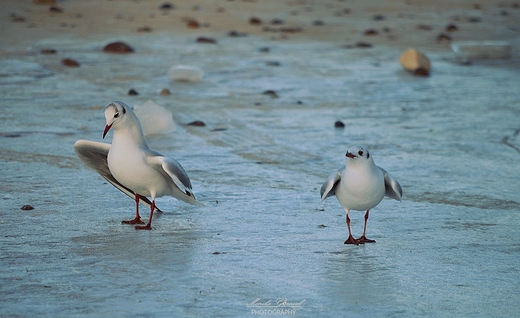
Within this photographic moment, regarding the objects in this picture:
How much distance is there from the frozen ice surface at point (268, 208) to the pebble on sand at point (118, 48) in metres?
1.75

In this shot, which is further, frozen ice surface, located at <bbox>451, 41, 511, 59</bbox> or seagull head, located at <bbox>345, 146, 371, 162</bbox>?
frozen ice surface, located at <bbox>451, 41, 511, 59</bbox>

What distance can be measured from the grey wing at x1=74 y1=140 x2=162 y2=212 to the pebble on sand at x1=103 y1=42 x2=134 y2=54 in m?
6.22

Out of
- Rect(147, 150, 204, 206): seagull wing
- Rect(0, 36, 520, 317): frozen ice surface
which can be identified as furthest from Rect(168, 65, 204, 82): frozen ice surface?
Rect(147, 150, 204, 206): seagull wing

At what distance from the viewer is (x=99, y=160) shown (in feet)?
15.8

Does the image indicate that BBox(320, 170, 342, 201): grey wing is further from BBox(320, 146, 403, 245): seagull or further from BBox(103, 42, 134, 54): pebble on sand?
BBox(103, 42, 134, 54): pebble on sand

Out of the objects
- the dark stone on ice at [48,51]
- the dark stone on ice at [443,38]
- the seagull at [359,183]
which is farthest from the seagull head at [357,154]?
the dark stone on ice at [443,38]

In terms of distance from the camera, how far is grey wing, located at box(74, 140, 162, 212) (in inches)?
184

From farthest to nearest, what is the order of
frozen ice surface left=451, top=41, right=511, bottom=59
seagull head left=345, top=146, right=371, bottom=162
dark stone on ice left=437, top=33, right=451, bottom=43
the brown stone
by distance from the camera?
the brown stone < dark stone on ice left=437, top=33, right=451, bottom=43 < frozen ice surface left=451, top=41, right=511, bottom=59 < seagull head left=345, top=146, right=371, bottom=162

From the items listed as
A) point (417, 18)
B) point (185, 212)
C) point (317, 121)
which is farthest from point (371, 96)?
point (417, 18)

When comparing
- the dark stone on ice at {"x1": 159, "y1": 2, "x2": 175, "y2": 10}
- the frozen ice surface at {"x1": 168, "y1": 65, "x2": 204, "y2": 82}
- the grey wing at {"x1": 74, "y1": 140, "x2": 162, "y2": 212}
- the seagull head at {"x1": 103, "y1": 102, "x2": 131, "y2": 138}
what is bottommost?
the dark stone on ice at {"x1": 159, "y1": 2, "x2": 175, "y2": 10}

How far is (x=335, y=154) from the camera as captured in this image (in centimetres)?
611

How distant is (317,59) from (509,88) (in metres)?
2.77

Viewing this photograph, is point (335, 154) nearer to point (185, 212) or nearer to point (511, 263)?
point (185, 212)

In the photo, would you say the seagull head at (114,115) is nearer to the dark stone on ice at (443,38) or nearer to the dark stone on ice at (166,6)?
the dark stone on ice at (443,38)
